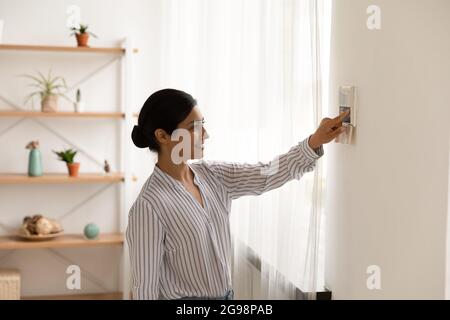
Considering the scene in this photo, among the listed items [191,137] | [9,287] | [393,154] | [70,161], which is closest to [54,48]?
[70,161]

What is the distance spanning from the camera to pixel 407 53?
177 centimetres

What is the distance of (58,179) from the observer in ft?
14.3

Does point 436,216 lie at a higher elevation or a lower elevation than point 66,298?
higher

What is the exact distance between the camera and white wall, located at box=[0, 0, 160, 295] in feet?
14.9

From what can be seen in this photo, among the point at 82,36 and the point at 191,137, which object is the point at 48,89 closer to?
the point at 82,36

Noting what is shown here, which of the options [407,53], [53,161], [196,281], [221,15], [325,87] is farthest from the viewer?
[53,161]

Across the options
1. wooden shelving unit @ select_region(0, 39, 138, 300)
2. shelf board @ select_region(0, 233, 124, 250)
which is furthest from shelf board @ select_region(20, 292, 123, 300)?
shelf board @ select_region(0, 233, 124, 250)

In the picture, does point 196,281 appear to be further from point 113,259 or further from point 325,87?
point 113,259

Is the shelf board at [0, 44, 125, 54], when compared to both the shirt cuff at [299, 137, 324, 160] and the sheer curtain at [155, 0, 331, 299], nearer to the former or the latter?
the sheer curtain at [155, 0, 331, 299]

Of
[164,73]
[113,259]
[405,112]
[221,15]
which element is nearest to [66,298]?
[113,259]

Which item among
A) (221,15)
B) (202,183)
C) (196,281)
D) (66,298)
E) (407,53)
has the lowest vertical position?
(66,298)

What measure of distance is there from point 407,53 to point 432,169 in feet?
1.00

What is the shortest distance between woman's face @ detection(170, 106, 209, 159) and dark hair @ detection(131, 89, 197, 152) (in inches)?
0.6

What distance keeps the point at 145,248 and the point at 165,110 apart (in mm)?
390
